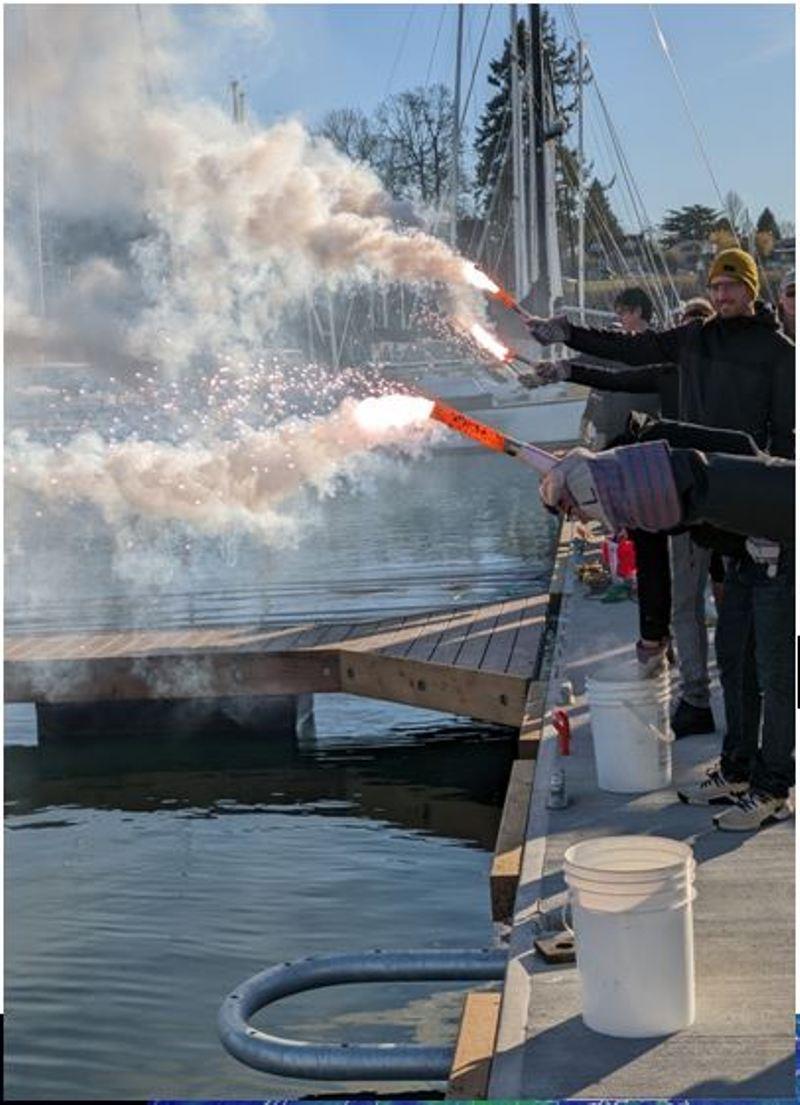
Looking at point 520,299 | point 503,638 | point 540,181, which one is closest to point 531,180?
point 540,181

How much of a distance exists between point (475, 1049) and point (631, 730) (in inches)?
80.0

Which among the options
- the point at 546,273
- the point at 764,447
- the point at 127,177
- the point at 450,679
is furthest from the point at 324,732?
the point at 546,273

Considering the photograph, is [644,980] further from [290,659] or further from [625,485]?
[290,659]

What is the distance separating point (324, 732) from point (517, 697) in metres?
2.36

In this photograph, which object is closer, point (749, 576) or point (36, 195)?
point (749, 576)

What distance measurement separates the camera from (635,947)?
3.77 m

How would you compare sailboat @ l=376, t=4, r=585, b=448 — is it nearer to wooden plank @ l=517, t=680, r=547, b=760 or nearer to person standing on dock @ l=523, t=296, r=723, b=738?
wooden plank @ l=517, t=680, r=547, b=760

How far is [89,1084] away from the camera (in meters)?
5.87

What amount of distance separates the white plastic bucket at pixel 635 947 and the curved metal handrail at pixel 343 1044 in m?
0.79

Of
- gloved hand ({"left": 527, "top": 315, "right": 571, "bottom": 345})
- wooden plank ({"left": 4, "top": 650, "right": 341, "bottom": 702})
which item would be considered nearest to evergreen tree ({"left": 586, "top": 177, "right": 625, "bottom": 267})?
wooden plank ({"left": 4, "top": 650, "right": 341, "bottom": 702})

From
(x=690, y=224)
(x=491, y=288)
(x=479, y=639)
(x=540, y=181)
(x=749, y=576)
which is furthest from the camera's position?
(x=540, y=181)

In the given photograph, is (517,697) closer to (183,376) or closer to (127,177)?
(127,177)

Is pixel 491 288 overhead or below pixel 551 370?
overhead

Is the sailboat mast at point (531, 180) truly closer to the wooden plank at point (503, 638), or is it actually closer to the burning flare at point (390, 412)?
the wooden plank at point (503, 638)
